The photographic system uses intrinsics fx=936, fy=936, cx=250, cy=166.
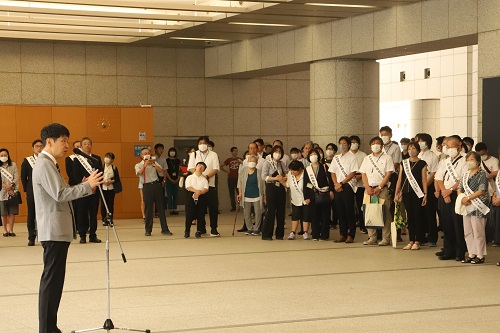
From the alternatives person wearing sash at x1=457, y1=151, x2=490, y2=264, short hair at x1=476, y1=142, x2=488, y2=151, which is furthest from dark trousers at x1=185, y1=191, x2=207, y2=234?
person wearing sash at x1=457, y1=151, x2=490, y2=264

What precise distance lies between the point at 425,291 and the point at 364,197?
5383 mm

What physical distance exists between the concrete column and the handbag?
5187 mm

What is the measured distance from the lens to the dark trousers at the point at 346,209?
54.9 ft

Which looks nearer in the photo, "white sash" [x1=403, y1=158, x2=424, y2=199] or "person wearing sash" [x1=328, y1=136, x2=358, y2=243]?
"white sash" [x1=403, y1=158, x2=424, y2=199]

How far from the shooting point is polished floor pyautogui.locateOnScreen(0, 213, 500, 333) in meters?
8.99

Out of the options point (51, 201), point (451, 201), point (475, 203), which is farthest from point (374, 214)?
point (51, 201)

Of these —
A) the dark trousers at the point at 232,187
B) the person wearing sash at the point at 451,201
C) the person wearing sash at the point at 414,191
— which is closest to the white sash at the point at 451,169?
the person wearing sash at the point at 451,201

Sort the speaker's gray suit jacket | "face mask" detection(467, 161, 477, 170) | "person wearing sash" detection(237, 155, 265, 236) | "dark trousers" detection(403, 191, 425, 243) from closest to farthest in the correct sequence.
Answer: the speaker's gray suit jacket < "face mask" detection(467, 161, 477, 170) < "dark trousers" detection(403, 191, 425, 243) < "person wearing sash" detection(237, 155, 265, 236)

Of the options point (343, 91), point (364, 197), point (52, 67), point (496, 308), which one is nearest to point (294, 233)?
point (364, 197)

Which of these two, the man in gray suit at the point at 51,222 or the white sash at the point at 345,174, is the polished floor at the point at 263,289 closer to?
the man in gray suit at the point at 51,222

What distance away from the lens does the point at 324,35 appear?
2097 centimetres

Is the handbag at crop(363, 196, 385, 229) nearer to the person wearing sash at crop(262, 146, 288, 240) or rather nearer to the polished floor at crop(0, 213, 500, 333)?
the polished floor at crop(0, 213, 500, 333)

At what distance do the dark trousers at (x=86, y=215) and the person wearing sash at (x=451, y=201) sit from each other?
6795 millimetres

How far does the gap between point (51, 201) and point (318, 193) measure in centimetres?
973
